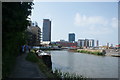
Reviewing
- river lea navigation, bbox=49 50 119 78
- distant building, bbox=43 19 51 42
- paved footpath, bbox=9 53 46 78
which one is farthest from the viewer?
distant building, bbox=43 19 51 42

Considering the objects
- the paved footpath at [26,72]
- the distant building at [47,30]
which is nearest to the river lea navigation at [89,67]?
the paved footpath at [26,72]

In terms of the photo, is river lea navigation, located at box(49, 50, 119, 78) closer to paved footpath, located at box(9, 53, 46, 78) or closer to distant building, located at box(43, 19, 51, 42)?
paved footpath, located at box(9, 53, 46, 78)

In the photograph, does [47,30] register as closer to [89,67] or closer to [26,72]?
[89,67]

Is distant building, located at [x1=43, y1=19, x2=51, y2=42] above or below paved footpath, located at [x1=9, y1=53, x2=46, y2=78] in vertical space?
above

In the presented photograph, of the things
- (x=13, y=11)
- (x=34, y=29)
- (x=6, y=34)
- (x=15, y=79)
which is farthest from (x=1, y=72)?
(x=34, y=29)

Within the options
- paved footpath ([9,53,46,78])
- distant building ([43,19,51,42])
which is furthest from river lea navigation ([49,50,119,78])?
distant building ([43,19,51,42])

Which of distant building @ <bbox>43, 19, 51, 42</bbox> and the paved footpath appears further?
distant building @ <bbox>43, 19, 51, 42</bbox>

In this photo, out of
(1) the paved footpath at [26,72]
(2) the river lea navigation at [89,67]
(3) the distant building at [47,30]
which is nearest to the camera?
(1) the paved footpath at [26,72]

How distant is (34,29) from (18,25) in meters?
107

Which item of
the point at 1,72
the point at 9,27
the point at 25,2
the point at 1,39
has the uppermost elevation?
the point at 25,2

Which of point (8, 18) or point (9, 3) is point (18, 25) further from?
point (9, 3)

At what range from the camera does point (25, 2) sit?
9820mm

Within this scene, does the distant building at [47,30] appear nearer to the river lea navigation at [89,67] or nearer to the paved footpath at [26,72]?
the river lea navigation at [89,67]

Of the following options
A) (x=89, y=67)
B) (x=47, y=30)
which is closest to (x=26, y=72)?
(x=89, y=67)
